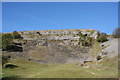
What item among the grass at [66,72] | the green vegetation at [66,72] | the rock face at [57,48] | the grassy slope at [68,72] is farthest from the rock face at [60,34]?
the grass at [66,72]

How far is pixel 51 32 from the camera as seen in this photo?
42.4 m

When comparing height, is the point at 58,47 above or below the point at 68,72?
above

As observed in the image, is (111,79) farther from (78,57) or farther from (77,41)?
(77,41)

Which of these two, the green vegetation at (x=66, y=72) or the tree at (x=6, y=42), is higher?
the tree at (x=6, y=42)

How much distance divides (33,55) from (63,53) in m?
5.93

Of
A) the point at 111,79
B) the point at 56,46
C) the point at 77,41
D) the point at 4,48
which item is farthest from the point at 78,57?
the point at 111,79

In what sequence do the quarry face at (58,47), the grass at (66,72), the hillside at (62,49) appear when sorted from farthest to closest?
the quarry face at (58,47) < the hillside at (62,49) < the grass at (66,72)

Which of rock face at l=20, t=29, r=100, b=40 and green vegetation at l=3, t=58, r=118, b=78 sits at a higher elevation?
rock face at l=20, t=29, r=100, b=40

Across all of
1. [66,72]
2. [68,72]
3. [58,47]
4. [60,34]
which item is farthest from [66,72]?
[60,34]

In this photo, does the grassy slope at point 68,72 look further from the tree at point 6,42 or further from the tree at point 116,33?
the tree at point 116,33

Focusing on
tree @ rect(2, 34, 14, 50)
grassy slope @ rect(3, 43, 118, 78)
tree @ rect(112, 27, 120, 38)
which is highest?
tree @ rect(112, 27, 120, 38)

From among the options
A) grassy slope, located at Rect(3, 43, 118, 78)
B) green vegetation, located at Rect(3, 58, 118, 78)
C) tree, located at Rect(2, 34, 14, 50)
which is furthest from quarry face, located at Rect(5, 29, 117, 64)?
green vegetation, located at Rect(3, 58, 118, 78)

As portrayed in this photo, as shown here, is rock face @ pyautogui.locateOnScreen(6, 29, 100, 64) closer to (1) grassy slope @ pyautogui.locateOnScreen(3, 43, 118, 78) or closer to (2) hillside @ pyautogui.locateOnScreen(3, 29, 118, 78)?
(2) hillside @ pyautogui.locateOnScreen(3, 29, 118, 78)

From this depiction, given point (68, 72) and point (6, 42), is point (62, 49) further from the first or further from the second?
point (68, 72)
